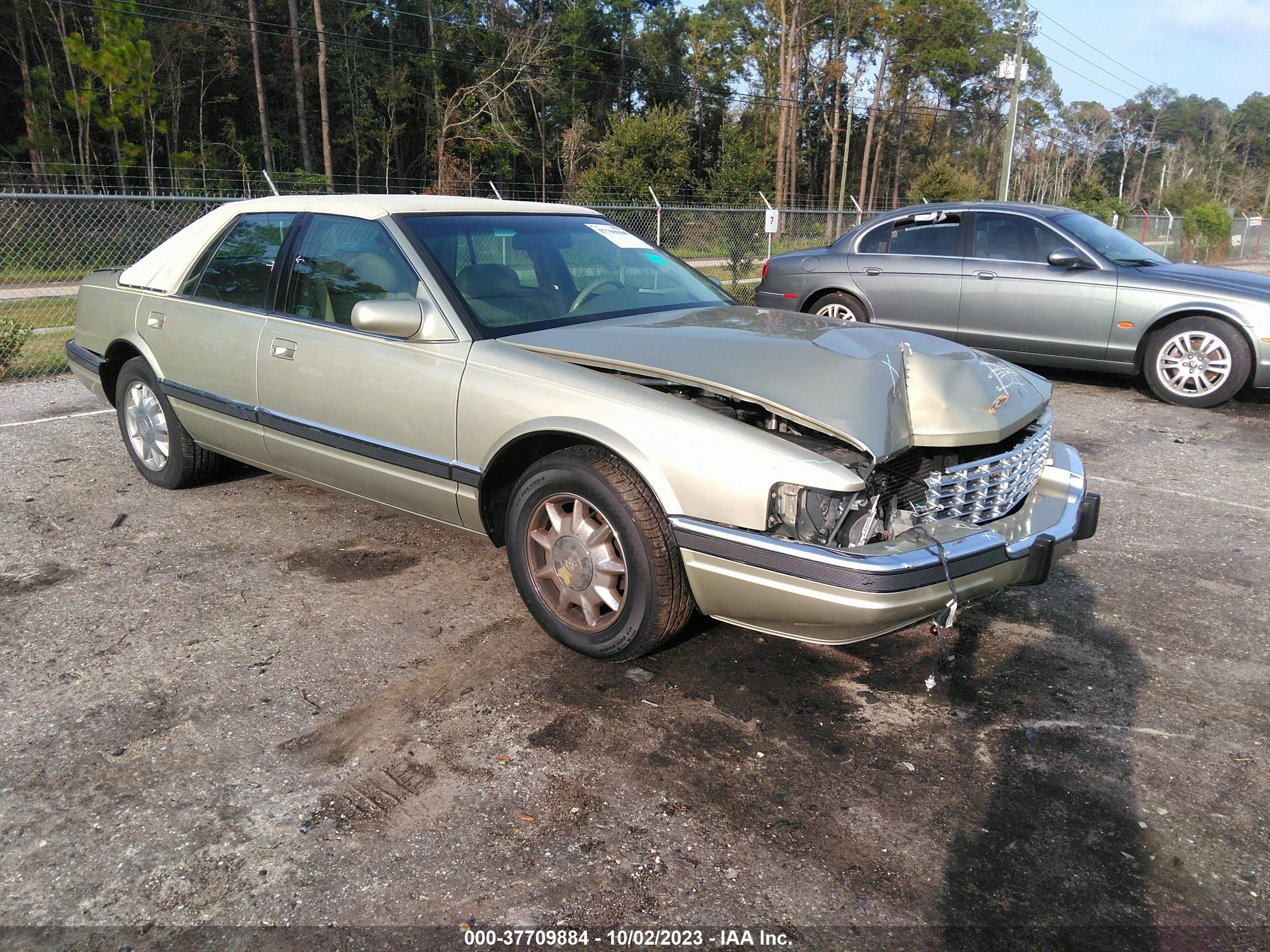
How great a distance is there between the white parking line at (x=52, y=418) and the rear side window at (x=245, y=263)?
3037mm

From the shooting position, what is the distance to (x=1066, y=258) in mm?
7695

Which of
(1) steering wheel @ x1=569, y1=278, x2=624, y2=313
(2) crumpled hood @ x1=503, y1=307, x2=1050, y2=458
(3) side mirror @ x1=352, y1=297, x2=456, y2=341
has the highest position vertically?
(1) steering wheel @ x1=569, y1=278, x2=624, y2=313

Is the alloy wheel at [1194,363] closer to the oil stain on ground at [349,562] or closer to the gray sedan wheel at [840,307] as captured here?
the gray sedan wheel at [840,307]

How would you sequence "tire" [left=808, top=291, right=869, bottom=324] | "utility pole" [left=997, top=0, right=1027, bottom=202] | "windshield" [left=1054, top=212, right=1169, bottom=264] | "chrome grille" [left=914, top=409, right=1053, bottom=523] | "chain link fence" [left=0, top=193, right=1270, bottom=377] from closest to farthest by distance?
"chrome grille" [left=914, top=409, right=1053, bottom=523] → "windshield" [left=1054, top=212, right=1169, bottom=264] → "tire" [left=808, top=291, right=869, bottom=324] → "chain link fence" [left=0, top=193, right=1270, bottom=377] → "utility pole" [left=997, top=0, right=1027, bottom=202]

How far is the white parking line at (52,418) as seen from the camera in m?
6.70

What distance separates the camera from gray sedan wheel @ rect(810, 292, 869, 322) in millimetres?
8844

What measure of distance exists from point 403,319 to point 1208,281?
22.8 ft

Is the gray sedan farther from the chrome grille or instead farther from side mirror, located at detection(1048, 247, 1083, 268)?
the chrome grille

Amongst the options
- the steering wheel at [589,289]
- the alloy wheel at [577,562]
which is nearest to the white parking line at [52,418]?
the steering wheel at [589,289]

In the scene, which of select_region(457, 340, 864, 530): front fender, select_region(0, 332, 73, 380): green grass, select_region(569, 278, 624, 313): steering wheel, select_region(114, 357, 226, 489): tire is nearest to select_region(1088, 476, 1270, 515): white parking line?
select_region(569, 278, 624, 313): steering wheel

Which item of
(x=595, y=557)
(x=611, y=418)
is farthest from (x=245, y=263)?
(x=595, y=557)

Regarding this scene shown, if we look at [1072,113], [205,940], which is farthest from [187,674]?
[1072,113]

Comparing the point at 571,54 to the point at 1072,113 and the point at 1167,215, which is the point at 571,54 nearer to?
the point at 1167,215

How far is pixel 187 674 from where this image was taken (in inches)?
125
